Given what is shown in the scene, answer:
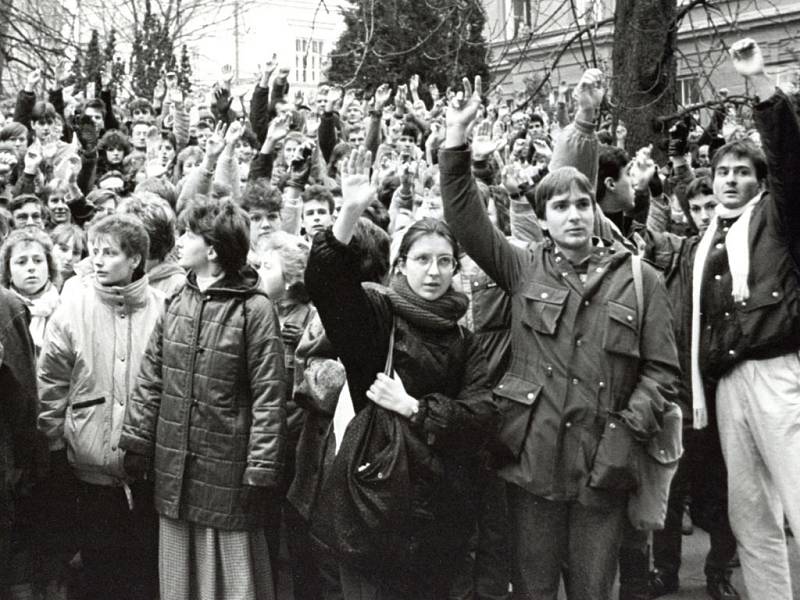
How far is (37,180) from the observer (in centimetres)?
747

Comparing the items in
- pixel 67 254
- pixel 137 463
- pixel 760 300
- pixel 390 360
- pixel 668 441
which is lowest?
pixel 137 463

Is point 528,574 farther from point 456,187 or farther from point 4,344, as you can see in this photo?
point 4,344

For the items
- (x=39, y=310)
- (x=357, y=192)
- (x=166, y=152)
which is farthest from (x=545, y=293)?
(x=166, y=152)

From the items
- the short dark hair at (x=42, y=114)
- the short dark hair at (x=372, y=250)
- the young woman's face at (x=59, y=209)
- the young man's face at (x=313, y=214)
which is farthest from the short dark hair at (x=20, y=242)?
the short dark hair at (x=42, y=114)

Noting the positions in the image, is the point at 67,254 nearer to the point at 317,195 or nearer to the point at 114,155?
the point at 317,195

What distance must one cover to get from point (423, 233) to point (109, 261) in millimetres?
1498

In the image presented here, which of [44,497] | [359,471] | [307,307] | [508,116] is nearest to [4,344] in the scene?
[44,497]

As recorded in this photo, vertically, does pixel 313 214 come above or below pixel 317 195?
below

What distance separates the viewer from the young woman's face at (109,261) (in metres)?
4.29

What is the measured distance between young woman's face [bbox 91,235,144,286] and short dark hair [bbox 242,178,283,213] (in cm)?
132

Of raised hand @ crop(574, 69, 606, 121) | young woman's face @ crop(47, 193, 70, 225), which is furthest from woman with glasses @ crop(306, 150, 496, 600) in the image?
young woman's face @ crop(47, 193, 70, 225)

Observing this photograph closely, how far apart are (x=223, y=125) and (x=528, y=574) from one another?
6704mm

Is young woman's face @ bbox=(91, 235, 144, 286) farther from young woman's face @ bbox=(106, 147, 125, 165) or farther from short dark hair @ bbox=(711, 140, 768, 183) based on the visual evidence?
young woman's face @ bbox=(106, 147, 125, 165)

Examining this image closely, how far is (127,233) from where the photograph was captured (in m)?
4.33
